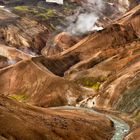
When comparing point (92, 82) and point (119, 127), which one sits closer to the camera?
point (119, 127)

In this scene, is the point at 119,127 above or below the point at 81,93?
above

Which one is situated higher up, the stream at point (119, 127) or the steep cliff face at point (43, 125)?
the steep cliff face at point (43, 125)

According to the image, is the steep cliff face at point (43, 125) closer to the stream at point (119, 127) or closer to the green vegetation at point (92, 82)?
the stream at point (119, 127)

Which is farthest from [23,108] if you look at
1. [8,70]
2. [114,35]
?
[114,35]

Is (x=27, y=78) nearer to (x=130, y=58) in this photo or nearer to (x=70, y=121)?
(x=130, y=58)

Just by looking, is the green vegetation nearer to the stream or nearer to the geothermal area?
the geothermal area

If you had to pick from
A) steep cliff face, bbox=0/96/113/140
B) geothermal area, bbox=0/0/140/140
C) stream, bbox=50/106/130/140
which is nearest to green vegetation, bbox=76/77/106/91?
geothermal area, bbox=0/0/140/140

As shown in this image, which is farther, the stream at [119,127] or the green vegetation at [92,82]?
the green vegetation at [92,82]

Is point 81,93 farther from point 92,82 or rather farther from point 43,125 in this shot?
point 43,125

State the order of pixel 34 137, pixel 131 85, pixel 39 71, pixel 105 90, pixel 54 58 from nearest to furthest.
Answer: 1. pixel 34 137
2. pixel 131 85
3. pixel 105 90
4. pixel 39 71
5. pixel 54 58

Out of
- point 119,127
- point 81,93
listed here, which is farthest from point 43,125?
point 81,93

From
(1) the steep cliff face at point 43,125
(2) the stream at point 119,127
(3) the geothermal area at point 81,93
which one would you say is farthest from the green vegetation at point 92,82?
(1) the steep cliff face at point 43,125
